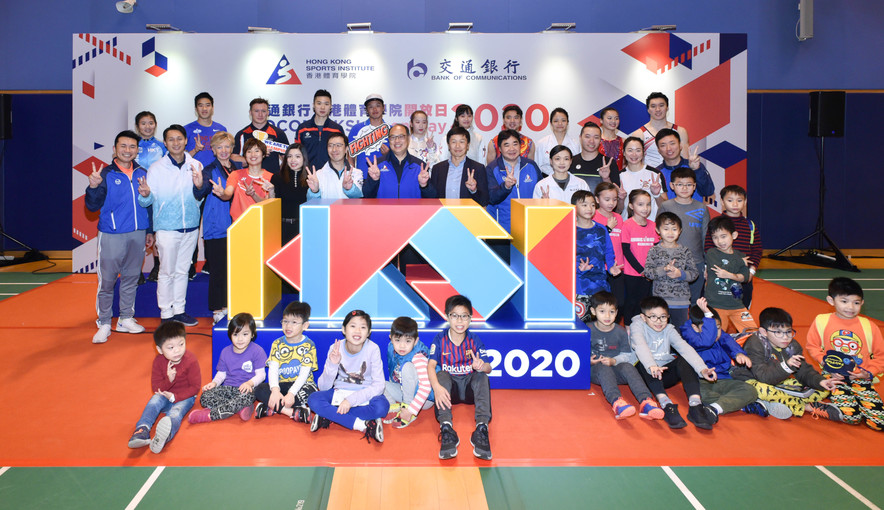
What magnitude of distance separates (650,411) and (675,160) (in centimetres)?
316

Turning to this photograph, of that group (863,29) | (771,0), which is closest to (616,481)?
(771,0)

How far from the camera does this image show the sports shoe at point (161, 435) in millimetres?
4086

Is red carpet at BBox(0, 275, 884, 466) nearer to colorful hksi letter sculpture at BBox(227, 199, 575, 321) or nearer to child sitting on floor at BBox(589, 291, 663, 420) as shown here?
child sitting on floor at BBox(589, 291, 663, 420)

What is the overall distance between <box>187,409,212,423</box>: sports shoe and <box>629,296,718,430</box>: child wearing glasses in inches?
122

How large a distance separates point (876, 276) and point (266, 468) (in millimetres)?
10328

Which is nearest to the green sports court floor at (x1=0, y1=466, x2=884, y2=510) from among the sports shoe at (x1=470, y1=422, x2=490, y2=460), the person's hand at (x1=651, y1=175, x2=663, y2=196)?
the sports shoe at (x1=470, y1=422, x2=490, y2=460)

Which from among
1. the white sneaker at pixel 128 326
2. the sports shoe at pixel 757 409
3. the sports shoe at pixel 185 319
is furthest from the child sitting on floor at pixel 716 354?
the white sneaker at pixel 128 326

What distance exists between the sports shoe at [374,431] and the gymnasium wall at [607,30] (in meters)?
8.48

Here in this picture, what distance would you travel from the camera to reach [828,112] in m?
11.1

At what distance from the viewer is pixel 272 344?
493 centimetres

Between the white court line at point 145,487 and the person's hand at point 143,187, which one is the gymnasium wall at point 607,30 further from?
the white court line at point 145,487

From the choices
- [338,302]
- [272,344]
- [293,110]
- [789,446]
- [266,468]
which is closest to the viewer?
[266,468]

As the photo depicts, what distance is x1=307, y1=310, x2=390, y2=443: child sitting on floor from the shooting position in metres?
4.46

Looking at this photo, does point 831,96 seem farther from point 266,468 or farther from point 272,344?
point 266,468
